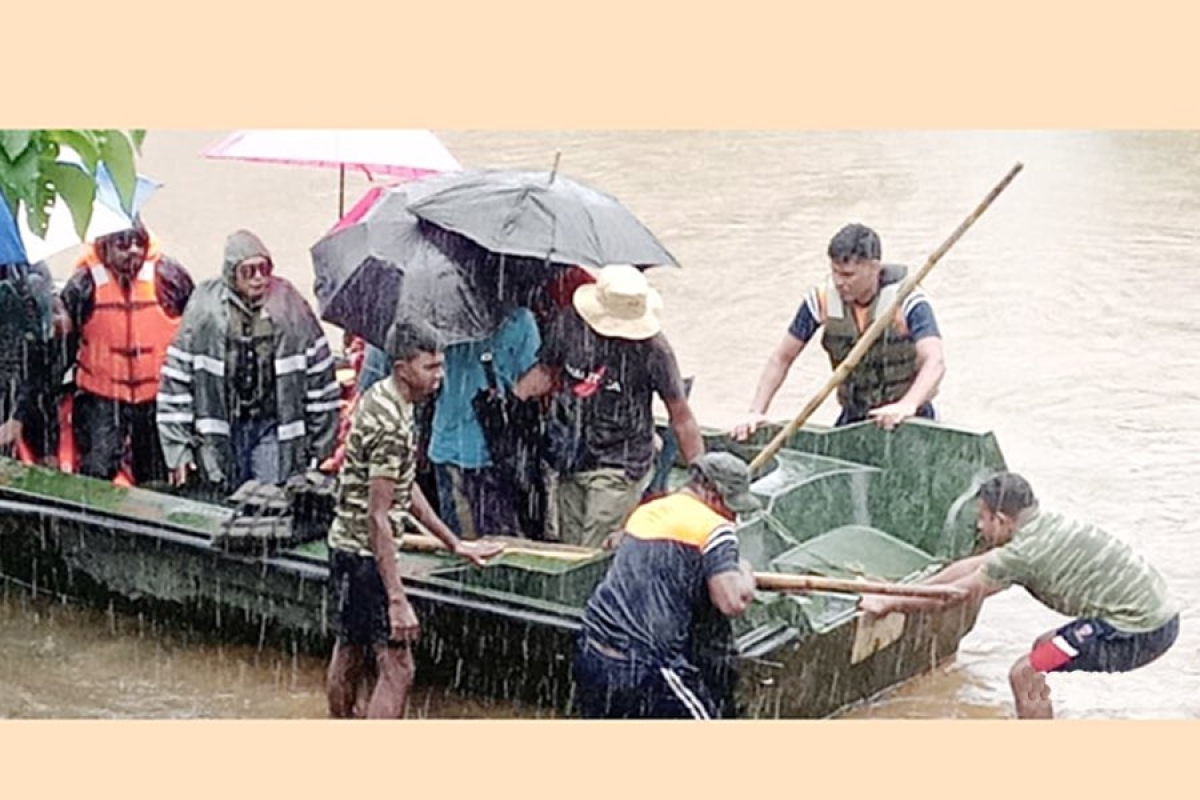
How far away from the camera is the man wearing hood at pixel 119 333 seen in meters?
8.83

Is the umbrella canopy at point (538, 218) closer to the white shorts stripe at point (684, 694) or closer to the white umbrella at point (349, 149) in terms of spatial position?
the white umbrella at point (349, 149)

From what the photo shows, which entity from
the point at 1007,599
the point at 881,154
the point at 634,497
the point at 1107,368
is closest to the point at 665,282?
the point at 1107,368

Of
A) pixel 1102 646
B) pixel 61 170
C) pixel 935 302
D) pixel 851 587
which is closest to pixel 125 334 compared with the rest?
pixel 851 587

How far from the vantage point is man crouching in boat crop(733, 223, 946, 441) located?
8.49m

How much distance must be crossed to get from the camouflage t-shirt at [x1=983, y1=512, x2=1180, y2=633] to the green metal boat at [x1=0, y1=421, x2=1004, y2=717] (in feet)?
1.99

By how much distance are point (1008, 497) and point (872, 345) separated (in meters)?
1.50

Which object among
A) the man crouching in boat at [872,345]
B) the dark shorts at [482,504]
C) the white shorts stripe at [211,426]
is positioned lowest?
the dark shorts at [482,504]

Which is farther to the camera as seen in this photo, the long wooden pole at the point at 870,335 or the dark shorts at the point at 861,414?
the dark shorts at the point at 861,414

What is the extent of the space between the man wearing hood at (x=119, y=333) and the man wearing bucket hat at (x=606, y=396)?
1.81 metres

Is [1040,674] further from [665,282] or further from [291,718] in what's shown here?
[665,282]

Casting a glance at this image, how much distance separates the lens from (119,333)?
29.1 feet

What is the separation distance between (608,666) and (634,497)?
1147mm

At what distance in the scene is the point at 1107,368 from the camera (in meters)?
13.1

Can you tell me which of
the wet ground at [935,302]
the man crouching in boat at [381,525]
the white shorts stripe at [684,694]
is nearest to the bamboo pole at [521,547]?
the man crouching in boat at [381,525]
